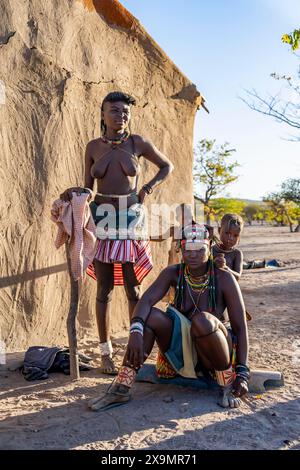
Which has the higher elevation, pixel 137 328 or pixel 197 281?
pixel 197 281

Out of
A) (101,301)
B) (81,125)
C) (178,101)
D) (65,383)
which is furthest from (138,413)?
(178,101)

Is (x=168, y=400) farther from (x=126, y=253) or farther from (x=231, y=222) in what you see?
(x=231, y=222)

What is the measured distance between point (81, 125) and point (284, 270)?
6733mm

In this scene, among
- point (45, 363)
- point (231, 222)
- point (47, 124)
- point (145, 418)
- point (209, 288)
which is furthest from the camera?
point (47, 124)

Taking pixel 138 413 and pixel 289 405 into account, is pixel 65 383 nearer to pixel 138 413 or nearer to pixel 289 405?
pixel 138 413

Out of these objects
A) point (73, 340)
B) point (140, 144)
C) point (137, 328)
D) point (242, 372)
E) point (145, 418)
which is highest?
point (140, 144)

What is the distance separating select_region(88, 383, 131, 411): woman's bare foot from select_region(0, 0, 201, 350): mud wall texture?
112 centimetres

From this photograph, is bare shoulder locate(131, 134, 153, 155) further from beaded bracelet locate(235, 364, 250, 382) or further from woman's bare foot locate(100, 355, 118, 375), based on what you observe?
beaded bracelet locate(235, 364, 250, 382)


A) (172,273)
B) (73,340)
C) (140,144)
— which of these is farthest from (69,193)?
(73,340)

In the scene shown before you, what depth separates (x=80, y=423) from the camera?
7.86ft

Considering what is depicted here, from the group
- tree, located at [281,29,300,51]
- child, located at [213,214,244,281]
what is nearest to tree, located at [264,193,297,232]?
tree, located at [281,29,300,51]

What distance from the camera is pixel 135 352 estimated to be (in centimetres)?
257

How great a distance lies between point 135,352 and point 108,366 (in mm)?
781

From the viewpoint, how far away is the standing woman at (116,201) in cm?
326
